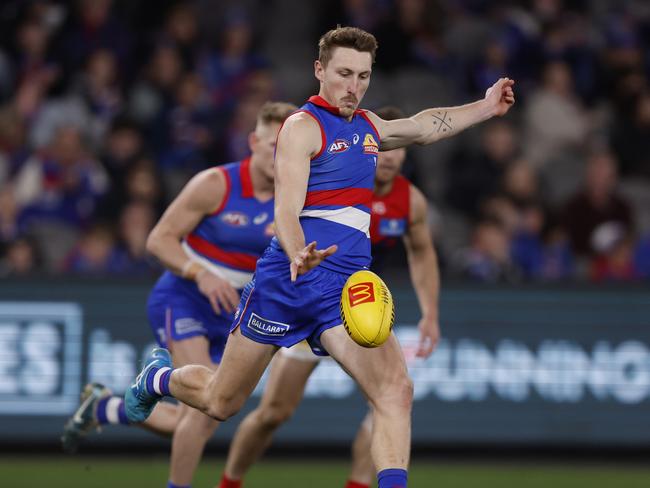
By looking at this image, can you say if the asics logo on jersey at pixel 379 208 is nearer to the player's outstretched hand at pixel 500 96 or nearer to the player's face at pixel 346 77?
the player's outstretched hand at pixel 500 96

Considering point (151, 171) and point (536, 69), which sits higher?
point (536, 69)

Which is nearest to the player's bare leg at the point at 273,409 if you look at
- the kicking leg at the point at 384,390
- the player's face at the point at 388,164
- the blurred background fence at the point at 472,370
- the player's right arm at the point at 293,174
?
the player's face at the point at 388,164

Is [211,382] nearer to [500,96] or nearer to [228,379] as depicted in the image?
[228,379]

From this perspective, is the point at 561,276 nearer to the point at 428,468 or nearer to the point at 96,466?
the point at 428,468

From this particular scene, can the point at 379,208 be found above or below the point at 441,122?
below

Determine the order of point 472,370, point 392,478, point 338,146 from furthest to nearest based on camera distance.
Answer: point 472,370, point 338,146, point 392,478

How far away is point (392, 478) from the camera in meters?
6.75

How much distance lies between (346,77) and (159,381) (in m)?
2.14

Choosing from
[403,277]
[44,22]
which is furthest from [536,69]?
[44,22]

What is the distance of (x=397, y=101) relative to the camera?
1556cm

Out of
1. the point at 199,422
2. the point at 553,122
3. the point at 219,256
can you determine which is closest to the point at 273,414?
the point at 199,422

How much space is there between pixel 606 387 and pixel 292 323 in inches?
207

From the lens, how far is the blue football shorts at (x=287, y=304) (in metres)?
7.00

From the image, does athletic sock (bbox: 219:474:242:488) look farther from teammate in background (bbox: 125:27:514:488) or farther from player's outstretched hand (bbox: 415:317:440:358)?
teammate in background (bbox: 125:27:514:488)
